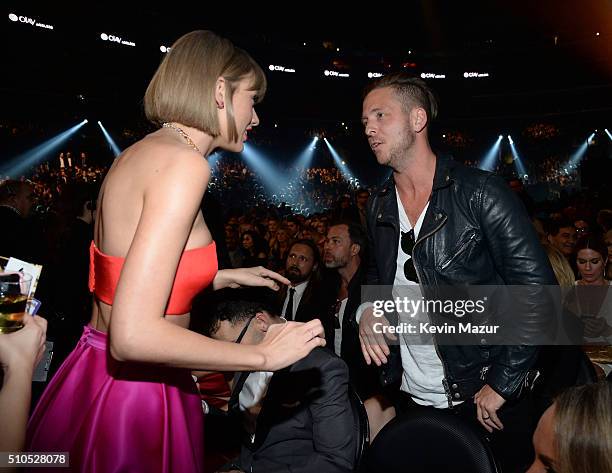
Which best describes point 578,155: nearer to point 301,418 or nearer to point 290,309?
point 290,309

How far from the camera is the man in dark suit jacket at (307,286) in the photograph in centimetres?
518

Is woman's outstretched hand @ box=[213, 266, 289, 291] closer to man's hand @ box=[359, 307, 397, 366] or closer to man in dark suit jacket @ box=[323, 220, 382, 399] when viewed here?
man's hand @ box=[359, 307, 397, 366]

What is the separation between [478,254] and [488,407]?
0.61m

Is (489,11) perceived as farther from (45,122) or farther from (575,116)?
(45,122)

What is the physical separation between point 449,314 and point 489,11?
19353 mm

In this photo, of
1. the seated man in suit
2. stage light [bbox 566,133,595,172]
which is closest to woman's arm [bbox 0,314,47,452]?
the seated man in suit

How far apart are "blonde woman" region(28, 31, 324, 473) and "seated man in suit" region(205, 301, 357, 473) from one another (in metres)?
0.87

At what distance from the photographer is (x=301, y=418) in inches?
102

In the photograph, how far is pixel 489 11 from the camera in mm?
19062

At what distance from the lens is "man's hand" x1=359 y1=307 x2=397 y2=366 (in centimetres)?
237

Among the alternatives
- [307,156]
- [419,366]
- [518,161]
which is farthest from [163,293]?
[518,161]

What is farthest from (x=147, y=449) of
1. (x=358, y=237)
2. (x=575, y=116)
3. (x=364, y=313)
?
(x=575, y=116)

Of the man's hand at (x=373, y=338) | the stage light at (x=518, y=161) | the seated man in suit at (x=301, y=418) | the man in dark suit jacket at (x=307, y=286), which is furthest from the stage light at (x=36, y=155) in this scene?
the stage light at (x=518, y=161)

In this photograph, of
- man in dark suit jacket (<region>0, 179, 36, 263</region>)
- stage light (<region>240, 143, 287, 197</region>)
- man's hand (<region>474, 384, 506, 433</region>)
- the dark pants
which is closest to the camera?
man's hand (<region>474, 384, 506, 433</region>)
